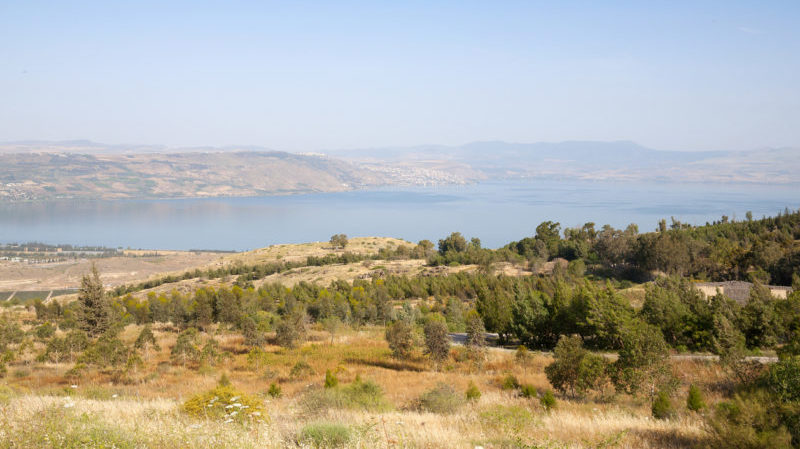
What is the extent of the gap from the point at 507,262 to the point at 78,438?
44.5 metres

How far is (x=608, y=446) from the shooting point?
6.05m

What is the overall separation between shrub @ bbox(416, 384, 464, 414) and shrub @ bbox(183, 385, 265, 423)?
316 centimetres

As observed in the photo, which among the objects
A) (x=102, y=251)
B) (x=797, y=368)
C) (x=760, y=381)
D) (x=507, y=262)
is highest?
(x=797, y=368)

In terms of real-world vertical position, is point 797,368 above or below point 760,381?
above

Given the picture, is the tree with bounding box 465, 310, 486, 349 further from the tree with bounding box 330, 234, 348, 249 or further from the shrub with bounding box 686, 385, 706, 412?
the tree with bounding box 330, 234, 348, 249

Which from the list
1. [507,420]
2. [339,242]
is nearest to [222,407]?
[507,420]

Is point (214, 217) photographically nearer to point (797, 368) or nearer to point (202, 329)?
point (202, 329)

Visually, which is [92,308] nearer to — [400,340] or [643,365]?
[400,340]

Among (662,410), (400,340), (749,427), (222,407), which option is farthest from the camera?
(400,340)

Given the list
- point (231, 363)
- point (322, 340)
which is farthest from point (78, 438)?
point (322, 340)

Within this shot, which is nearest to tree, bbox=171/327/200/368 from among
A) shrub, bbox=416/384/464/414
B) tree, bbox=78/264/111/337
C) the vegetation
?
the vegetation

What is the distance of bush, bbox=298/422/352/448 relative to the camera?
5.00 meters

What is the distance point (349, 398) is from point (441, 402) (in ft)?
5.85

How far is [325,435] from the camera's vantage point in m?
5.11
